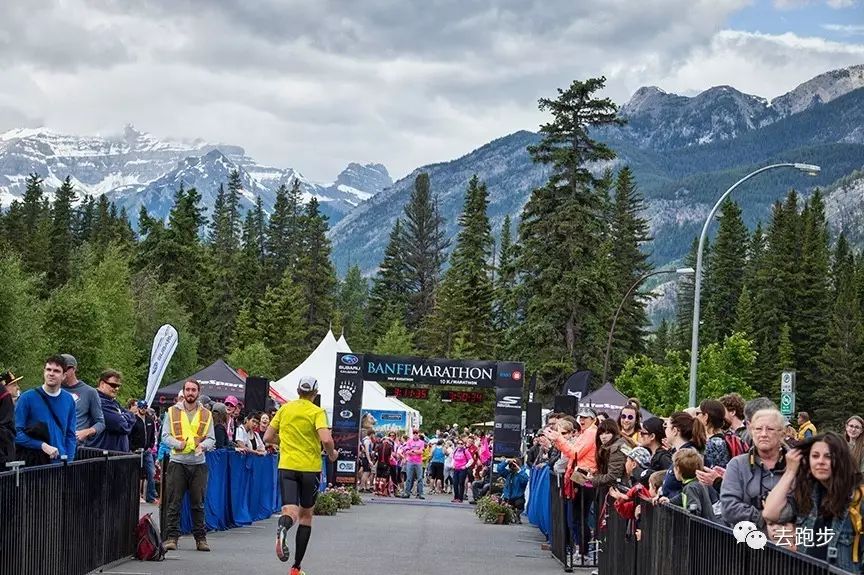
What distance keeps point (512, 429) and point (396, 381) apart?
4.26 metres

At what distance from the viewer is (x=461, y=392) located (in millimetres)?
43969

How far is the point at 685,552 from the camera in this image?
9562 mm

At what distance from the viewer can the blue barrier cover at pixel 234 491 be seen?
2020cm

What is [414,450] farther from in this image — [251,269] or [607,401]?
[251,269]

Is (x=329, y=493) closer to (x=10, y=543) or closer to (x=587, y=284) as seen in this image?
(x=10, y=543)

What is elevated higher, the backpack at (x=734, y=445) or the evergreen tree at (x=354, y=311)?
the evergreen tree at (x=354, y=311)

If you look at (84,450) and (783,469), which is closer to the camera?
(783,469)

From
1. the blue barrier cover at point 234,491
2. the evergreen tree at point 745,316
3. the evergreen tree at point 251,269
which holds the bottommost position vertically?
the blue barrier cover at point 234,491

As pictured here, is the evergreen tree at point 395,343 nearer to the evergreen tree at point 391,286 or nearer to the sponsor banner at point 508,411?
the evergreen tree at point 391,286

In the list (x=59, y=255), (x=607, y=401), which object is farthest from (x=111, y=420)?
(x=59, y=255)

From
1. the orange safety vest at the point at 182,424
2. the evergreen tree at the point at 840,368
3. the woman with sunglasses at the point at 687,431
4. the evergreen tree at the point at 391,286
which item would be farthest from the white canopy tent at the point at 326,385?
the evergreen tree at the point at 391,286

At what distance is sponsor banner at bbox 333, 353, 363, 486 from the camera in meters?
39.0

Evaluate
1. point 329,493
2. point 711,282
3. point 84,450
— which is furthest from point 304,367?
point 711,282

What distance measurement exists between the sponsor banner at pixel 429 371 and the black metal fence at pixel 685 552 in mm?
27042
